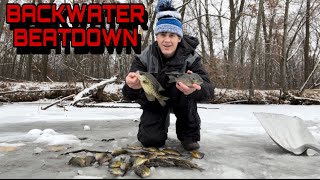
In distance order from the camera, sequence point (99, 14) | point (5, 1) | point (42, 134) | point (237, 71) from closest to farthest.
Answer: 1. point (42, 134)
2. point (5, 1)
3. point (237, 71)
4. point (99, 14)

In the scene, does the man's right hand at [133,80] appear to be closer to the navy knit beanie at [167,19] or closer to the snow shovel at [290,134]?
the navy knit beanie at [167,19]

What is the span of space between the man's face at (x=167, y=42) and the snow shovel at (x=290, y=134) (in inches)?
38.9

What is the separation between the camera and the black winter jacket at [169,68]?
264 cm

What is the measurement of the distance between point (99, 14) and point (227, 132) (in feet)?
31.5

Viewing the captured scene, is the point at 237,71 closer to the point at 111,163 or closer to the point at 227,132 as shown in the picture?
the point at 227,132

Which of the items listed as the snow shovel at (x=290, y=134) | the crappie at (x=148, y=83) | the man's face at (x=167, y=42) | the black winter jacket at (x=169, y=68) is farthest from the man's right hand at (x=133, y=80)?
the snow shovel at (x=290, y=134)

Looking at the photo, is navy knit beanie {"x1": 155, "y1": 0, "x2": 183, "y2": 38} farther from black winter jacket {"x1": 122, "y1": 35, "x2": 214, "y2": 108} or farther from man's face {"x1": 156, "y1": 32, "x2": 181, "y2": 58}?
black winter jacket {"x1": 122, "y1": 35, "x2": 214, "y2": 108}

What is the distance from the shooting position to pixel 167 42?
2.69 metres

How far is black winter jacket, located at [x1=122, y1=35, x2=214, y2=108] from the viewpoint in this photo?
2.64m

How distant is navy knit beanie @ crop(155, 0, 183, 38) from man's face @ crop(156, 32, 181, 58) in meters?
0.04

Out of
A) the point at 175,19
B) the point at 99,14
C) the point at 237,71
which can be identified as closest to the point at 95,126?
the point at 175,19

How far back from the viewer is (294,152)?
2586 millimetres

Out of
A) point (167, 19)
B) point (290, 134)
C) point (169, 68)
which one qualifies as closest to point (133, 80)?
point (169, 68)

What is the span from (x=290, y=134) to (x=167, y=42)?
138 centimetres
